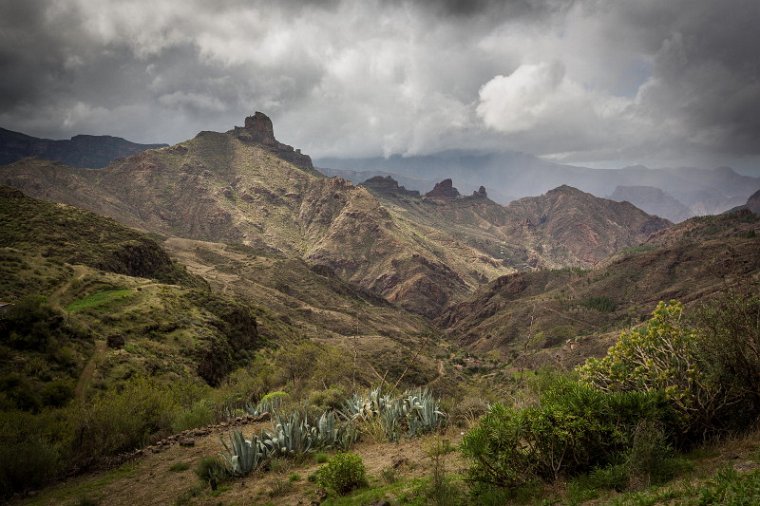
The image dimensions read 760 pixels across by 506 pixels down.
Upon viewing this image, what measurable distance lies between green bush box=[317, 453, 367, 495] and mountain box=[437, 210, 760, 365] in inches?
3527

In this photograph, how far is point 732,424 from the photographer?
8.90m

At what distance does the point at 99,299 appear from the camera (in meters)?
43.9

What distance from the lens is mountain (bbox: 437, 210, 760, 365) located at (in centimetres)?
10881

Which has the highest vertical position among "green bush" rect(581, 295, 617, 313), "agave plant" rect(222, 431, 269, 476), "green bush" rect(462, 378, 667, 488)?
"green bush" rect(462, 378, 667, 488)

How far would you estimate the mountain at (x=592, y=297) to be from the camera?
108812 millimetres

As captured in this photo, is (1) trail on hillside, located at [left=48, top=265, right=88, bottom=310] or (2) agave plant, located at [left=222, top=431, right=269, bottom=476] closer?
(2) agave plant, located at [left=222, top=431, right=269, bottom=476]

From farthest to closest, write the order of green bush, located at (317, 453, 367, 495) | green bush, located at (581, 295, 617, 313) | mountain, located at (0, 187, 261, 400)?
green bush, located at (581, 295, 617, 313) < mountain, located at (0, 187, 261, 400) < green bush, located at (317, 453, 367, 495)

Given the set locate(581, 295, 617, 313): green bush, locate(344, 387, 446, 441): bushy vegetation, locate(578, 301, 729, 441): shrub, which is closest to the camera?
locate(578, 301, 729, 441): shrub

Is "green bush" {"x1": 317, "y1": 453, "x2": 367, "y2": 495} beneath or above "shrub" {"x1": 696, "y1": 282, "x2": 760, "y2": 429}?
beneath

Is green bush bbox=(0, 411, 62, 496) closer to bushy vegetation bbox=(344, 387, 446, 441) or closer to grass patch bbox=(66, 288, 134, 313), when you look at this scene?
bushy vegetation bbox=(344, 387, 446, 441)

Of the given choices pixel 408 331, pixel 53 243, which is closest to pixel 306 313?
pixel 408 331

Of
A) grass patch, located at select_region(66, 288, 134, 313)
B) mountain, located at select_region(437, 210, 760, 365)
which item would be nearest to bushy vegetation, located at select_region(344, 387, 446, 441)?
grass patch, located at select_region(66, 288, 134, 313)

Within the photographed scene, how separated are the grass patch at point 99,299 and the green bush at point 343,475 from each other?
39654mm

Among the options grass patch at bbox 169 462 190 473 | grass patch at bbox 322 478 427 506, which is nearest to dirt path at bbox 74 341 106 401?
grass patch at bbox 169 462 190 473
